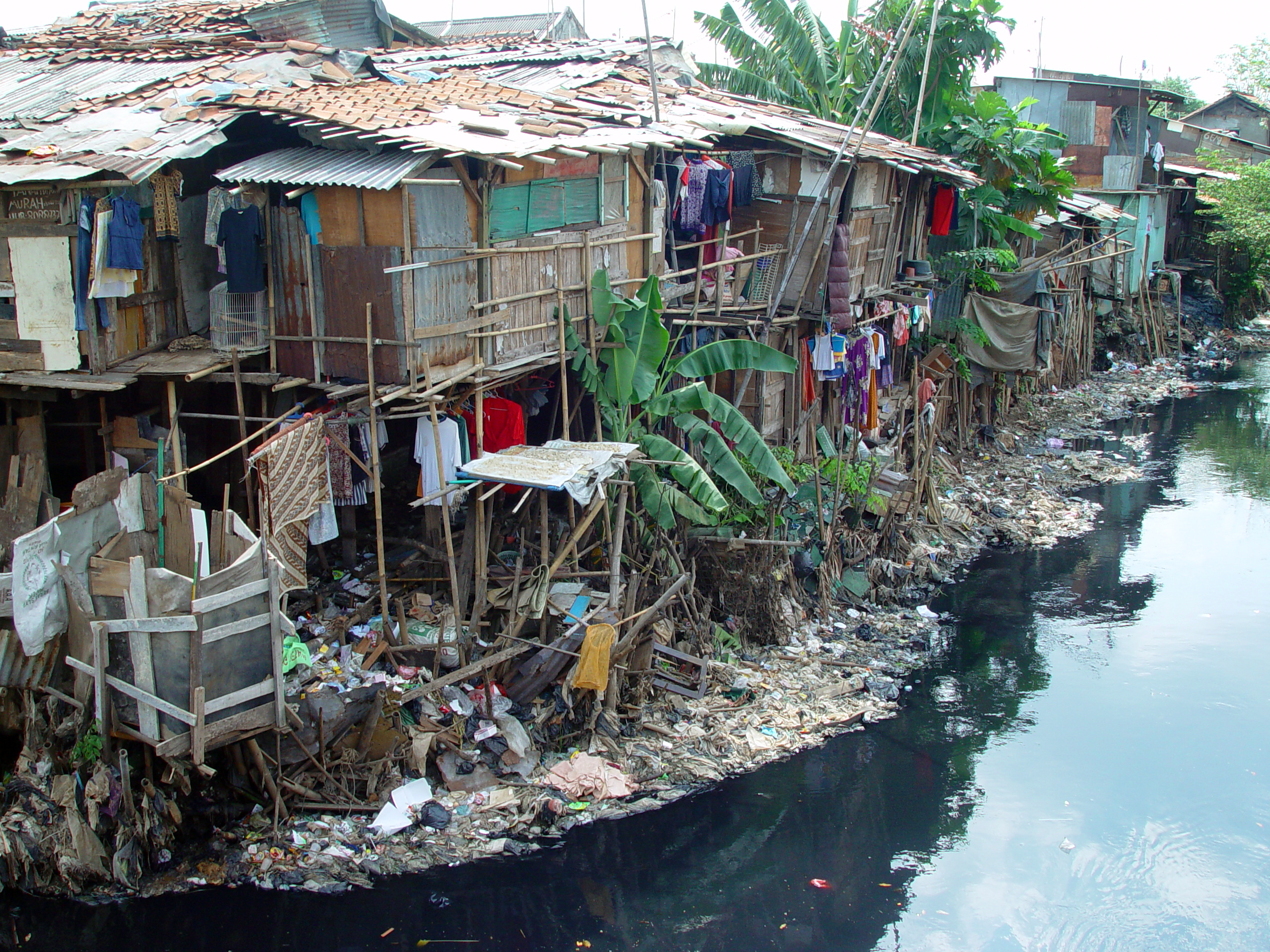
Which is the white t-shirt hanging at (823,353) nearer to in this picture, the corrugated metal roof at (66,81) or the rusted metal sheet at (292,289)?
the rusted metal sheet at (292,289)

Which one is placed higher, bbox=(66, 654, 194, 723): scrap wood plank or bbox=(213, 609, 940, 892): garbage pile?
bbox=(66, 654, 194, 723): scrap wood plank

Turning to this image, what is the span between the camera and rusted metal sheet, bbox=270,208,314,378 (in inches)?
338

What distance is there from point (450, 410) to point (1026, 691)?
6970 mm

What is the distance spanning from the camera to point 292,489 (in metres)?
8.33

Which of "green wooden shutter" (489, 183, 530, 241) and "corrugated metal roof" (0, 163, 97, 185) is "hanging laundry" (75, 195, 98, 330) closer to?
"corrugated metal roof" (0, 163, 97, 185)

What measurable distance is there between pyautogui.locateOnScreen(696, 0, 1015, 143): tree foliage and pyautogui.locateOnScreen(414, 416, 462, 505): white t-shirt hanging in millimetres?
10459

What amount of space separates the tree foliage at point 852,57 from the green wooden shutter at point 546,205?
26.9 ft

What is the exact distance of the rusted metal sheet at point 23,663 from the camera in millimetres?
7504

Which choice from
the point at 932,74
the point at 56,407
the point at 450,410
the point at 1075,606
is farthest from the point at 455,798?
the point at 932,74

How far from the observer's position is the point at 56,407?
9672 millimetres

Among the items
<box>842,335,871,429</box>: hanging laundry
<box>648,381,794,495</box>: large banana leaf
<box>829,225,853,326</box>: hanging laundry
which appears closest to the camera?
<box>648,381,794,495</box>: large banana leaf

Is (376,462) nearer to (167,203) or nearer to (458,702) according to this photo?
(458,702)

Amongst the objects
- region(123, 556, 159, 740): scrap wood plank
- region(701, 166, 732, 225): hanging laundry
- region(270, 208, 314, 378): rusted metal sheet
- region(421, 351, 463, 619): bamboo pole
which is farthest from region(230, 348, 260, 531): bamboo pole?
region(701, 166, 732, 225): hanging laundry

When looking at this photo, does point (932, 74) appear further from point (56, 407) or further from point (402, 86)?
point (56, 407)
